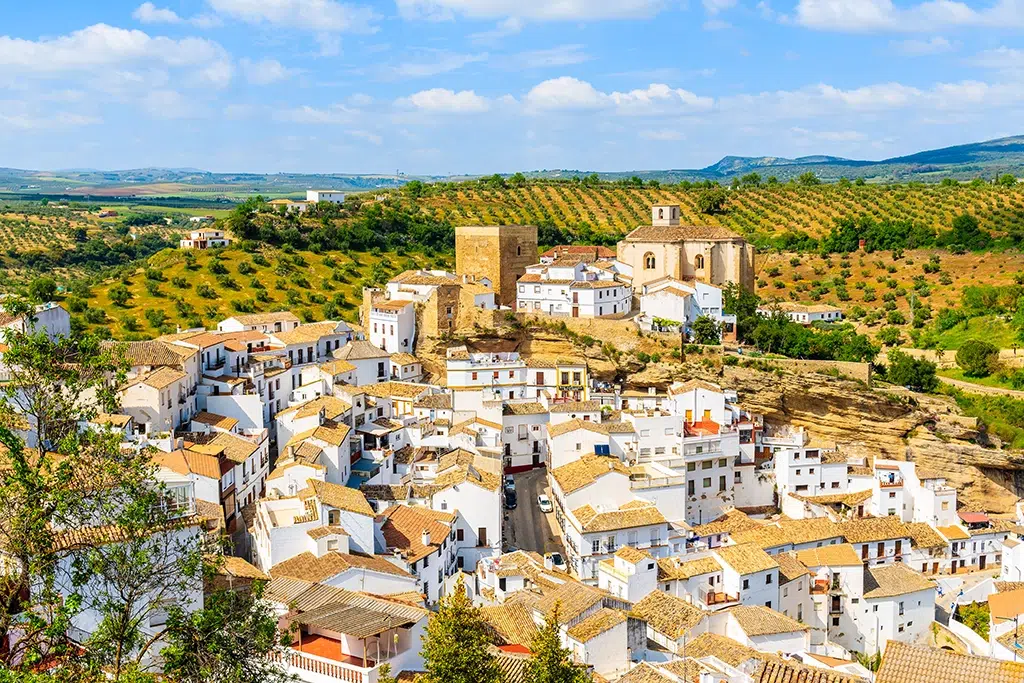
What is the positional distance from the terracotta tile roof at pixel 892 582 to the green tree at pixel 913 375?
12.6 m

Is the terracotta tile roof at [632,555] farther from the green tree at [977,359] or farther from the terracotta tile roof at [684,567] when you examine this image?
the green tree at [977,359]

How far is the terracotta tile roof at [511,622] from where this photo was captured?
63.4 ft

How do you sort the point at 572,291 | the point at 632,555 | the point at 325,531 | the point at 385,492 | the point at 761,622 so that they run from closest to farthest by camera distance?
the point at 325,531 < the point at 761,622 < the point at 632,555 < the point at 385,492 < the point at 572,291

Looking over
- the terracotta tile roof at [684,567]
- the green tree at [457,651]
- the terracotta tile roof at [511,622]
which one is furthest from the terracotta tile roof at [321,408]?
the green tree at [457,651]

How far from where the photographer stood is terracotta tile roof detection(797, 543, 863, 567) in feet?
88.3

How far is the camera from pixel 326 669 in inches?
572

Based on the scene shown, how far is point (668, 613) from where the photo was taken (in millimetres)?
23219

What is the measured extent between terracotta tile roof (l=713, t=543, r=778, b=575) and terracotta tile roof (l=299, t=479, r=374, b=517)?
9961mm

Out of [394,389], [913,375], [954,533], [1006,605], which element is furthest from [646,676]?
[913,375]

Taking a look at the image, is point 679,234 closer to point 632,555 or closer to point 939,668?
point 632,555

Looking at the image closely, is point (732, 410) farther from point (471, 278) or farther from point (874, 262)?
point (874, 262)

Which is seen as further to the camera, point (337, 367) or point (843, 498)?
point (337, 367)

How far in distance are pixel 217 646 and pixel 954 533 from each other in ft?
91.4

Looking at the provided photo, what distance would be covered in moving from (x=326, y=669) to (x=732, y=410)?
21.7 meters
